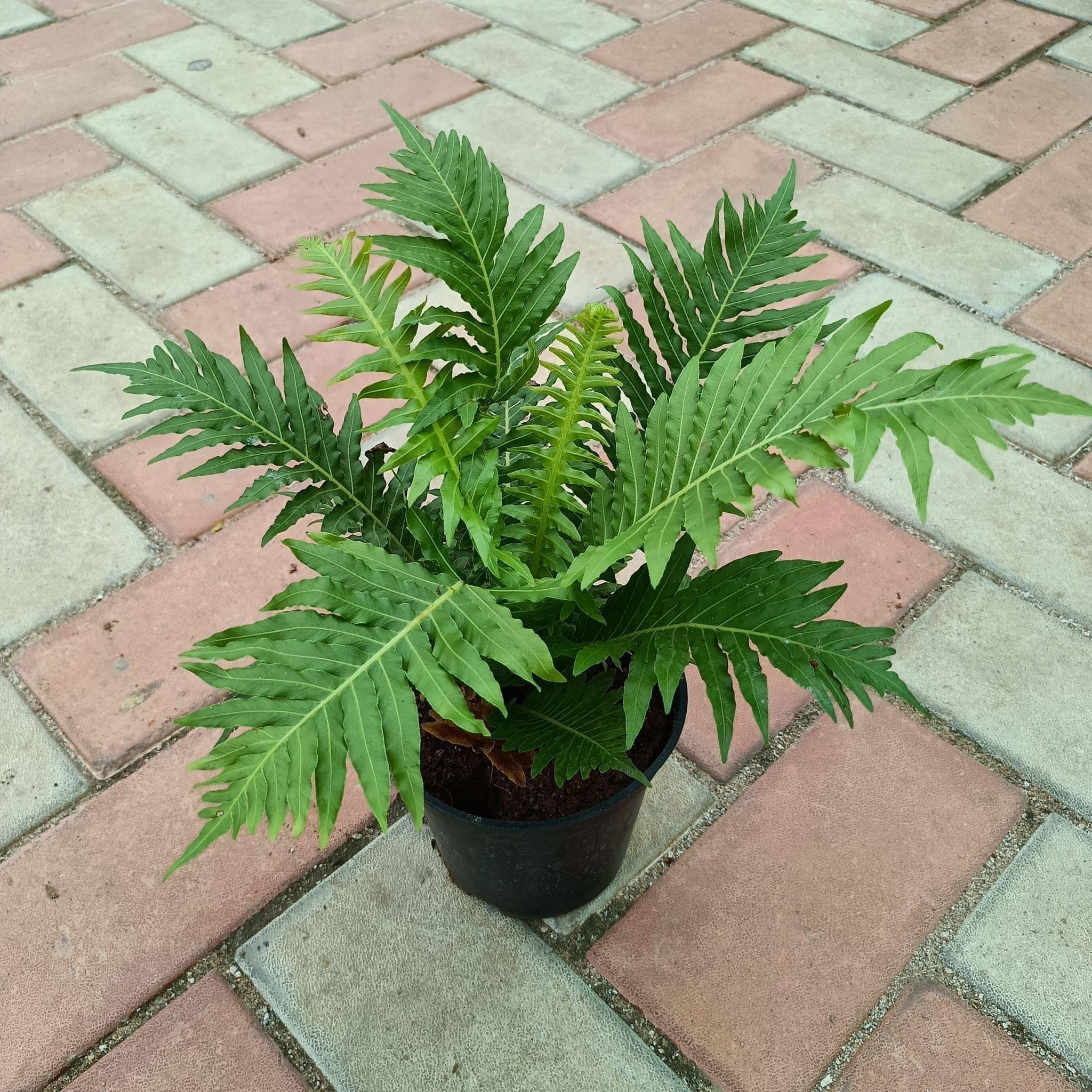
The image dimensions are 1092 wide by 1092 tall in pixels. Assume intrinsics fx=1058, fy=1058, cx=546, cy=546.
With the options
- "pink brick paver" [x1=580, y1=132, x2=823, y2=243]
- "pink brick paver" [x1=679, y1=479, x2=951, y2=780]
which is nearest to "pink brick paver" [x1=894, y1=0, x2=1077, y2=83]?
"pink brick paver" [x1=580, y1=132, x2=823, y2=243]

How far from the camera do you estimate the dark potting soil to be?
4.12ft

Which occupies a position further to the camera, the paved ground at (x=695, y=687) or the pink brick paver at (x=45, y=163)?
the pink brick paver at (x=45, y=163)

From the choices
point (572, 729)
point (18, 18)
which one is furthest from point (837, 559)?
point (18, 18)

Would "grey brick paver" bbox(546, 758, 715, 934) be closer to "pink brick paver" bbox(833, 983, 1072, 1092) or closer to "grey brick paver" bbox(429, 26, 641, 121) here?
"pink brick paver" bbox(833, 983, 1072, 1092)

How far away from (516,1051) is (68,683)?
35.6 inches

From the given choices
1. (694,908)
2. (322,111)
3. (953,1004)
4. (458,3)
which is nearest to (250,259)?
(322,111)

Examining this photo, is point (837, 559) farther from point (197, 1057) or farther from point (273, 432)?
point (197, 1057)

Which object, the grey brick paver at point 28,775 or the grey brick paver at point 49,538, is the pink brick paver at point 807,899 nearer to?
the grey brick paver at point 28,775

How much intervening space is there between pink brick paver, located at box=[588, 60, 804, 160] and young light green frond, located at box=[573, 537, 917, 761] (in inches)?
77.1

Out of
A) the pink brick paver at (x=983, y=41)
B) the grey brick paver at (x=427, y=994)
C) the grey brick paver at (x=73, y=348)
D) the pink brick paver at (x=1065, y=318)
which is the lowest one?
the grey brick paver at (x=427, y=994)

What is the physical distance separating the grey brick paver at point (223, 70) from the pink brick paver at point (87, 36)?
7 cm

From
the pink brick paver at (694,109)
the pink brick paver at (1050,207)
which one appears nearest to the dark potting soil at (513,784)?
the pink brick paver at (1050,207)

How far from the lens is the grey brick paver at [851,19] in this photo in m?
3.16

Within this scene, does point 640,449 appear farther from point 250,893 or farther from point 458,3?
point 458,3
